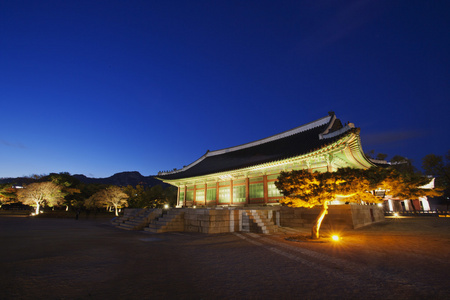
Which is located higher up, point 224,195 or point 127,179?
point 127,179

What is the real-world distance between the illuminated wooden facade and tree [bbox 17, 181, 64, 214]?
16354mm

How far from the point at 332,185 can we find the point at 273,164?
816 cm

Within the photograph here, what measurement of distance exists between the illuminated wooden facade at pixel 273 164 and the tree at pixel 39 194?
16.4 m

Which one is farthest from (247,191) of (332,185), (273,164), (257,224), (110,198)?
(110,198)

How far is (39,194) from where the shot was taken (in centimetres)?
2956

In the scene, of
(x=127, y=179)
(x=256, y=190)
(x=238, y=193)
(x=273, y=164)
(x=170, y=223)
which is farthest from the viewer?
(x=127, y=179)

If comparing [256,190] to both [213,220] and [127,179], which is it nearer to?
[213,220]

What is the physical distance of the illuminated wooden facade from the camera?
15.8 meters

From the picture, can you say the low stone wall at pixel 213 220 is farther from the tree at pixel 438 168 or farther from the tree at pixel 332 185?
the tree at pixel 438 168

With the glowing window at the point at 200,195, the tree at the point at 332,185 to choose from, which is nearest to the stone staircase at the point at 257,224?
the tree at the point at 332,185

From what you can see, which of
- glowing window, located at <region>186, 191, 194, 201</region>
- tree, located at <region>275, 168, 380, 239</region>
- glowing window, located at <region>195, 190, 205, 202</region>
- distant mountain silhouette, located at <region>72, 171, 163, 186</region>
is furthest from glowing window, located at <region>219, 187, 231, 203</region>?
distant mountain silhouette, located at <region>72, 171, 163, 186</region>

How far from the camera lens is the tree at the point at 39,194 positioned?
2909 centimetres

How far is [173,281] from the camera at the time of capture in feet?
14.7

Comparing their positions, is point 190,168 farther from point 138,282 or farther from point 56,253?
point 138,282
